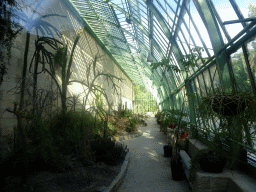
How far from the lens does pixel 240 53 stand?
12.3 ft

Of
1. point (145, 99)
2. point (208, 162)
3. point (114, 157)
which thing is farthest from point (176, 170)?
point (145, 99)

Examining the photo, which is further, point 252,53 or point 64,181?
point 64,181

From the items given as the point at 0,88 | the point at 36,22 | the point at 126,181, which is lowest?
the point at 126,181

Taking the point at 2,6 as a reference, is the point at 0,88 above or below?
below

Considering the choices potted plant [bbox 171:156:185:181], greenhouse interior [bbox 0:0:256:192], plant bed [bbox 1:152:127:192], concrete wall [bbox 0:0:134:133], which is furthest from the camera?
potted plant [bbox 171:156:185:181]

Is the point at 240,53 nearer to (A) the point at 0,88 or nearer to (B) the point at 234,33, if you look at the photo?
(B) the point at 234,33

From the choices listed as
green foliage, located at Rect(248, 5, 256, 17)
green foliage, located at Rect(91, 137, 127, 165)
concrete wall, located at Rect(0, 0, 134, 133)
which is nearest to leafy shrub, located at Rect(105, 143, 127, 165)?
green foliage, located at Rect(91, 137, 127, 165)

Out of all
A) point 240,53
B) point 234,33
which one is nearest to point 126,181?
point 240,53

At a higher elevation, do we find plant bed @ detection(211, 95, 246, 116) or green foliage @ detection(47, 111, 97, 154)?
plant bed @ detection(211, 95, 246, 116)

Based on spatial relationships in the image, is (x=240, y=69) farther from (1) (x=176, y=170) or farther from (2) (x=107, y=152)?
(2) (x=107, y=152)

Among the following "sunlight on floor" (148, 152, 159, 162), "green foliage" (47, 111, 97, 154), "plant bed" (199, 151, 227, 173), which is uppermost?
"green foliage" (47, 111, 97, 154)

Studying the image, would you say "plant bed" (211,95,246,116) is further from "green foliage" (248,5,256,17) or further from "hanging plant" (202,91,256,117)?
"green foliage" (248,5,256,17)

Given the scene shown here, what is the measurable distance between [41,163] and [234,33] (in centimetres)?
515

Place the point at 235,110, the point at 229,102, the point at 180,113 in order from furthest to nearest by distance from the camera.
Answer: the point at 180,113
the point at 235,110
the point at 229,102
